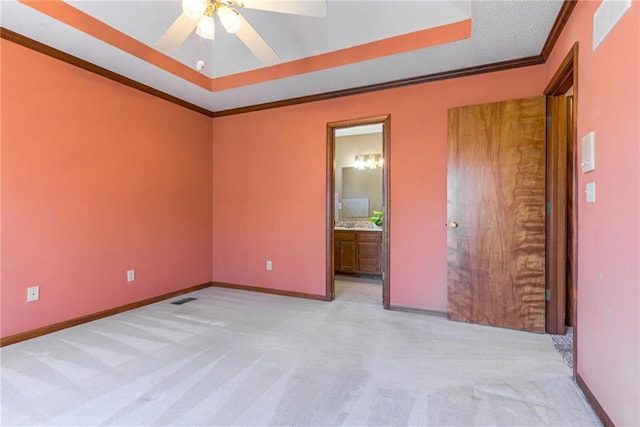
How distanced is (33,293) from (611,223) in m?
3.87

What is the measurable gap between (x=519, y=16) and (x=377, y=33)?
3.45 ft

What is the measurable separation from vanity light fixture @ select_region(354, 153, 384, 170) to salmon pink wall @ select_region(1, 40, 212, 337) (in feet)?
9.03

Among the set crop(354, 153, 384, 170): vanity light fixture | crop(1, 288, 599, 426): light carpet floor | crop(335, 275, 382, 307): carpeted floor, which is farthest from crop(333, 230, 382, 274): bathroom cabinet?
crop(1, 288, 599, 426): light carpet floor

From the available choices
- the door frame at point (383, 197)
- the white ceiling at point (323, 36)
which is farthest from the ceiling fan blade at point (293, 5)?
the door frame at point (383, 197)

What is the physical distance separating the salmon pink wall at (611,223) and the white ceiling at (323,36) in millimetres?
556

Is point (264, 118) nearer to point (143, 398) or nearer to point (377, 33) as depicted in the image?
point (377, 33)

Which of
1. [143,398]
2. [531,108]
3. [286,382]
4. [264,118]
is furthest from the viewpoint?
[264,118]

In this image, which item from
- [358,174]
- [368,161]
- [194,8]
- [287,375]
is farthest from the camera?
[358,174]

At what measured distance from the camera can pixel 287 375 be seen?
6.59 feet

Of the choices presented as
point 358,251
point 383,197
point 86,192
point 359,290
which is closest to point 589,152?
point 383,197

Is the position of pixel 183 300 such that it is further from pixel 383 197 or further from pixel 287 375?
pixel 383 197

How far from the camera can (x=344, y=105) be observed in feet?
11.9

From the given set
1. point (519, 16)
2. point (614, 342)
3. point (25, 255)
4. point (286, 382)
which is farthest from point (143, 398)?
point (519, 16)

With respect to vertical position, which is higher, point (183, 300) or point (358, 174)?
point (358, 174)
